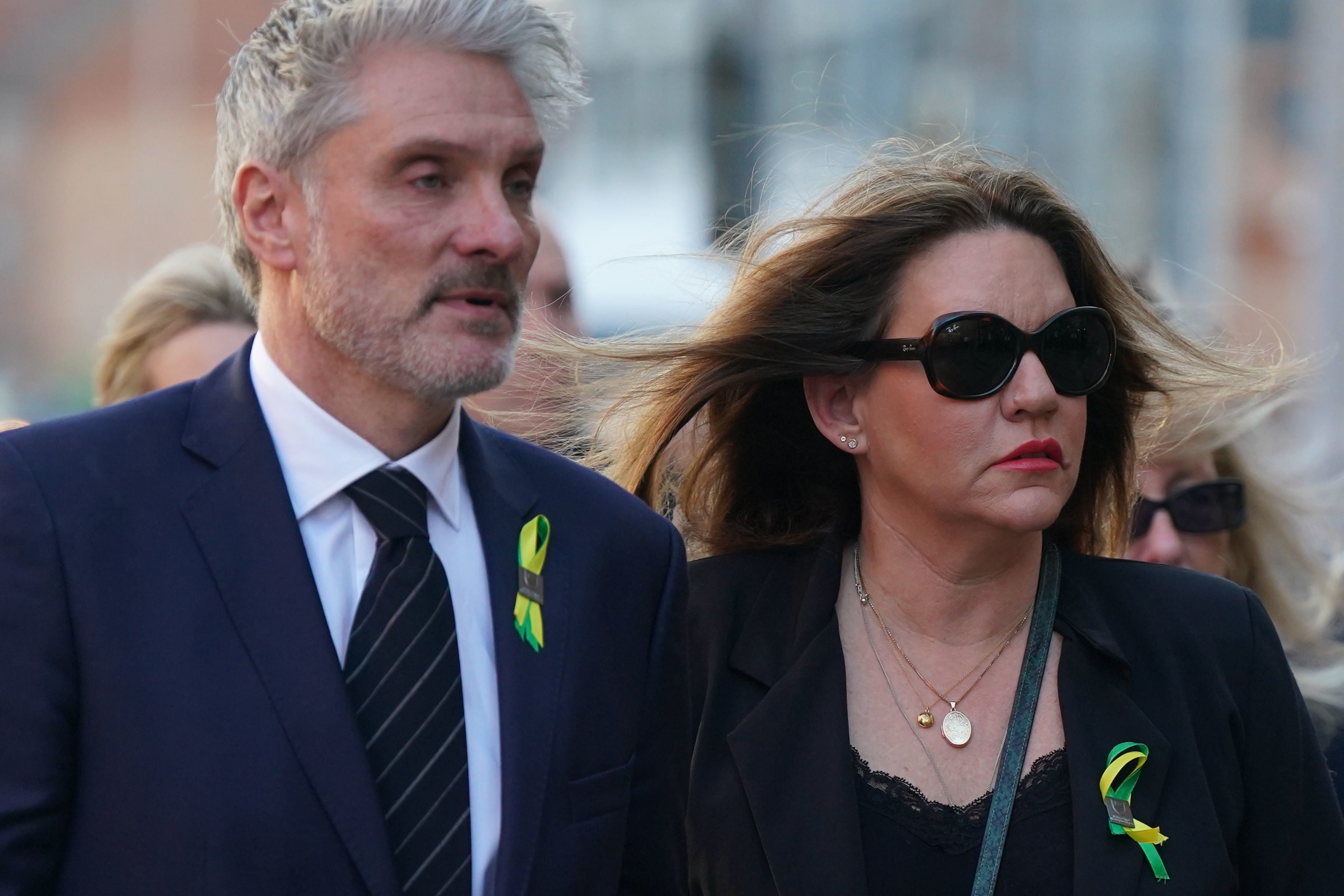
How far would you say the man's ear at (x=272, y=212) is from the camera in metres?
2.50

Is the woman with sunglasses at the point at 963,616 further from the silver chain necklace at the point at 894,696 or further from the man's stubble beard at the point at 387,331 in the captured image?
the man's stubble beard at the point at 387,331

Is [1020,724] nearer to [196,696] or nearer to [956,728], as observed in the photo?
[956,728]

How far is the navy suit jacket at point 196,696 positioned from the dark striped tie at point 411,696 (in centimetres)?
6

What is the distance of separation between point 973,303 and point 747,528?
0.73 meters

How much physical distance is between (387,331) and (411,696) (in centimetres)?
53

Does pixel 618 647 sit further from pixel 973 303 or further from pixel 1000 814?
pixel 973 303

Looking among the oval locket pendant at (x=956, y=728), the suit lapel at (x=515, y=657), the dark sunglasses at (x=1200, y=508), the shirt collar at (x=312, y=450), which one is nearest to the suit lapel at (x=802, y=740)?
the oval locket pendant at (x=956, y=728)

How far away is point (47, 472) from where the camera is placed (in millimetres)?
2236

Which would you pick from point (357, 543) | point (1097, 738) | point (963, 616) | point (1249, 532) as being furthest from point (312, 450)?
point (1249, 532)

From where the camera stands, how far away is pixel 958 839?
296cm

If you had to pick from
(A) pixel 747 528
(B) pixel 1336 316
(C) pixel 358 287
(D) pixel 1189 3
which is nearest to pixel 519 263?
(C) pixel 358 287

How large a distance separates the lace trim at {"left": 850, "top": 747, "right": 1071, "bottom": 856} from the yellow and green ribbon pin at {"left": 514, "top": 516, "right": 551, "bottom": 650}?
0.81m

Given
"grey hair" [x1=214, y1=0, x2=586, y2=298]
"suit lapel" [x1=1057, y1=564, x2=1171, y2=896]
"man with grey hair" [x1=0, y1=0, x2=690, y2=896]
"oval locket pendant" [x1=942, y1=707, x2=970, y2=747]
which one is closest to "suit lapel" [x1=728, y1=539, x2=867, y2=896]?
"oval locket pendant" [x1=942, y1=707, x2=970, y2=747]

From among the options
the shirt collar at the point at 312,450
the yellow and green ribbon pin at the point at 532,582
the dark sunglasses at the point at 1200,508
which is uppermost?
the shirt collar at the point at 312,450
